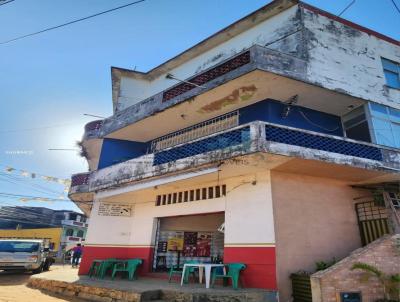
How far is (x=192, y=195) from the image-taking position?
11227 mm

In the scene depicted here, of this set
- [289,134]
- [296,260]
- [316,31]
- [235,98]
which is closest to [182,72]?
[235,98]

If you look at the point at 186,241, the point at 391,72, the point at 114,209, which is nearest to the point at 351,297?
the point at 186,241

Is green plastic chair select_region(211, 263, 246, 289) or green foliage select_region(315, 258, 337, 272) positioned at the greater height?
green foliage select_region(315, 258, 337, 272)

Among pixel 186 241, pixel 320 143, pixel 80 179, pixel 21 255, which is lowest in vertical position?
pixel 21 255

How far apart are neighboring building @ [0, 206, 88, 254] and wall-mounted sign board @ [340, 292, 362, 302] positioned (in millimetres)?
33277

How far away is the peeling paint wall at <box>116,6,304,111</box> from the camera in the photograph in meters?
10.4

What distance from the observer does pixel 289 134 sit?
8539 millimetres

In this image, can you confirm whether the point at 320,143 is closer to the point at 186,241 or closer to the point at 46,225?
the point at 186,241

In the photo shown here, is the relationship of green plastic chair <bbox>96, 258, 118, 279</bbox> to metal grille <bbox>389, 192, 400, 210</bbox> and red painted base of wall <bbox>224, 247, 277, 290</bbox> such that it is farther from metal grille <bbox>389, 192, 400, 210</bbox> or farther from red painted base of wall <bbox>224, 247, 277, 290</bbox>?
metal grille <bbox>389, 192, 400, 210</bbox>

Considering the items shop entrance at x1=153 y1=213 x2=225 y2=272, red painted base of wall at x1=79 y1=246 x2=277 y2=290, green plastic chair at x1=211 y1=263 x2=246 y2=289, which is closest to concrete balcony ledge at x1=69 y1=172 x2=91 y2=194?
shop entrance at x1=153 y1=213 x2=225 y2=272

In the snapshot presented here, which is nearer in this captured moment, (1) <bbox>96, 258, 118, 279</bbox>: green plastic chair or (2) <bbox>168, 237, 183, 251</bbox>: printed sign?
(1) <bbox>96, 258, 118, 279</bbox>: green plastic chair

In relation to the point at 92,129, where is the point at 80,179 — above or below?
below

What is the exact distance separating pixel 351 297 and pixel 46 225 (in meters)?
44.7

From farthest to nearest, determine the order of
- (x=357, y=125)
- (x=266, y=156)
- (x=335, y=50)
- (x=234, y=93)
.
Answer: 1. (x=357, y=125)
2. (x=335, y=50)
3. (x=234, y=93)
4. (x=266, y=156)
